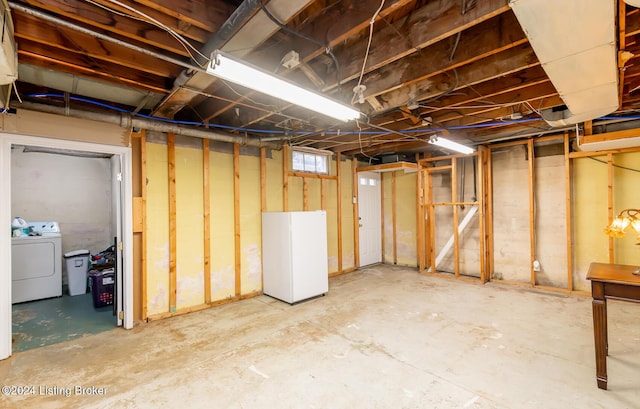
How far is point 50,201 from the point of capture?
4762mm

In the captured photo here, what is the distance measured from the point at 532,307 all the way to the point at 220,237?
4.20 m

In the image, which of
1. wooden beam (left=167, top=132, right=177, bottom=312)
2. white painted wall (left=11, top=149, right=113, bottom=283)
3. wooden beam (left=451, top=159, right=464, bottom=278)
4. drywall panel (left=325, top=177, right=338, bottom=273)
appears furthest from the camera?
drywall panel (left=325, top=177, right=338, bottom=273)

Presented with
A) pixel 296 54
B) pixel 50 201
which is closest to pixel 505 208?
pixel 296 54

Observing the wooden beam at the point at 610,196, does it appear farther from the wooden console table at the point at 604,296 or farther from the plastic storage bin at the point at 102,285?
the plastic storage bin at the point at 102,285

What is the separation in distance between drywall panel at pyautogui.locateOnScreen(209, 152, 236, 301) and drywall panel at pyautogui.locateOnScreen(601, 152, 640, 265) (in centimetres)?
531

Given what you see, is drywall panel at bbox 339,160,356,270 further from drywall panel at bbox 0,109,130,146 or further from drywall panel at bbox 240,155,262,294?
drywall panel at bbox 0,109,130,146

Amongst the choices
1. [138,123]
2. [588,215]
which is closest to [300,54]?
[138,123]

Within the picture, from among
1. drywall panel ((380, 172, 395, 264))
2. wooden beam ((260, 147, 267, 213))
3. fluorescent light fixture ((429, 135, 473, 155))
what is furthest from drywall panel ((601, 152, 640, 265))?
wooden beam ((260, 147, 267, 213))

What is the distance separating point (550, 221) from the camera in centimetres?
445

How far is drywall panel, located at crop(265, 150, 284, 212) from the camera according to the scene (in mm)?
4590

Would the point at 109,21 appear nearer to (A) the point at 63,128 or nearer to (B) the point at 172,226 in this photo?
(A) the point at 63,128

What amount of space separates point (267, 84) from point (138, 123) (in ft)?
6.70

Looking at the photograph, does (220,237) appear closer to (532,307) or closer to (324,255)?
(324,255)

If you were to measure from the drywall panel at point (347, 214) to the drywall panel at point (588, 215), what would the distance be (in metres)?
3.51
